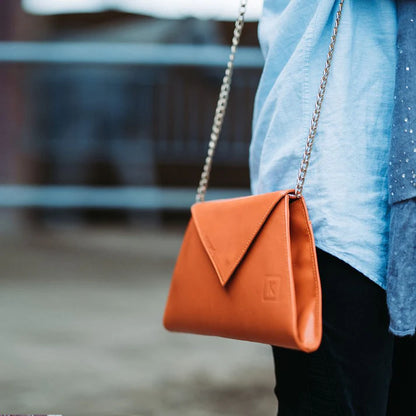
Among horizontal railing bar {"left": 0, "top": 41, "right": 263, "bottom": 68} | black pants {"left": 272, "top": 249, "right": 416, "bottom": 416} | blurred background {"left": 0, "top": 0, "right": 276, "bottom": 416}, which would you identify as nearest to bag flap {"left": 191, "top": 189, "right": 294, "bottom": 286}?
black pants {"left": 272, "top": 249, "right": 416, "bottom": 416}

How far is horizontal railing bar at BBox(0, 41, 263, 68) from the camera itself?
4.66 meters

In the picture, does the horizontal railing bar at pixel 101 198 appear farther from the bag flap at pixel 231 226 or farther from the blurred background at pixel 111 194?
the bag flap at pixel 231 226

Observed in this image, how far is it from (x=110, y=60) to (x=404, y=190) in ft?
Answer: 13.3

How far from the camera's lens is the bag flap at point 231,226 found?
102cm

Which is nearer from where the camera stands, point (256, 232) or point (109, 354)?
point (256, 232)

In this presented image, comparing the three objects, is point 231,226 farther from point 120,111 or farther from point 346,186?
point 120,111

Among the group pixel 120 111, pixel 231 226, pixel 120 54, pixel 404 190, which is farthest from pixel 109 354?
pixel 120 111

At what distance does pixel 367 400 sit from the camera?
101 cm

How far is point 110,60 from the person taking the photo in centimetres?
473

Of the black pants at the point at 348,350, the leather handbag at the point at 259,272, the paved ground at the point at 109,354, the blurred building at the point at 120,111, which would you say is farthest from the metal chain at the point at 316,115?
the blurred building at the point at 120,111

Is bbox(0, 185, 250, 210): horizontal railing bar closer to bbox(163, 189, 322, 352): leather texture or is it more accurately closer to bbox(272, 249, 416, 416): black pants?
bbox(163, 189, 322, 352): leather texture

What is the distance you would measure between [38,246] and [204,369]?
2668mm

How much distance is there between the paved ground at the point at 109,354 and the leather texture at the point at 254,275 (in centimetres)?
97

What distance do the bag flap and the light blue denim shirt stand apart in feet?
0.20
